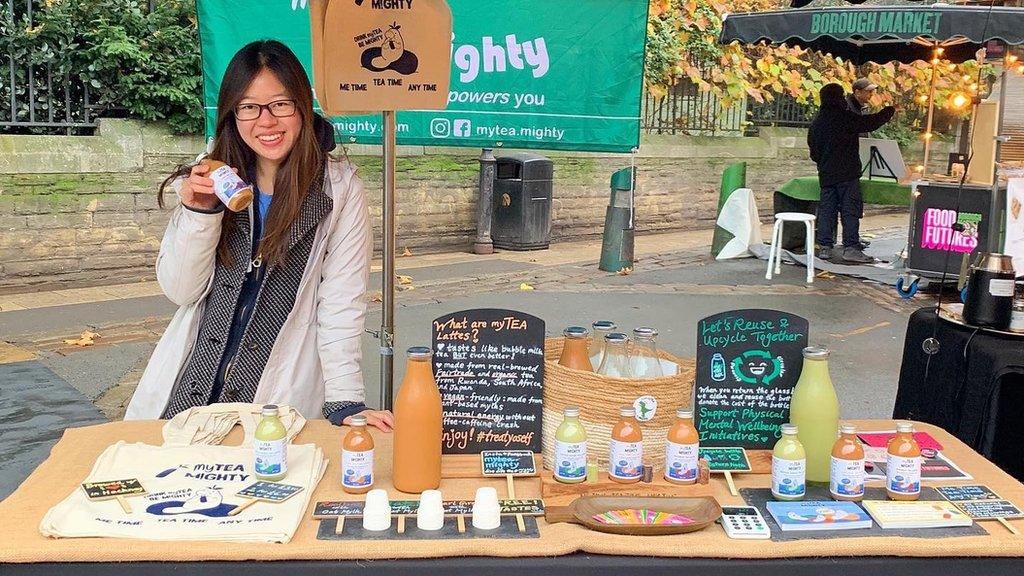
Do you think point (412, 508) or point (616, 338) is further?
point (616, 338)

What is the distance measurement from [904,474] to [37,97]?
867 centimetres

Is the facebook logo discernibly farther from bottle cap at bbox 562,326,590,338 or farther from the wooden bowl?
the wooden bowl

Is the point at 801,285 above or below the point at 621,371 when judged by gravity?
below

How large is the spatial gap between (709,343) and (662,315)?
615cm

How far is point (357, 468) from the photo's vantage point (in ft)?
7.67

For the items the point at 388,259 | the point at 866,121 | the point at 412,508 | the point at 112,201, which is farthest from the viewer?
the point at 866,121

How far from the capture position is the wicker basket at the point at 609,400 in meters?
2.40

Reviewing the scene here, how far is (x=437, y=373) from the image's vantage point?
2.55 meters

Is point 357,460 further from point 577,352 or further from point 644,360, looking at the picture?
point 644,360

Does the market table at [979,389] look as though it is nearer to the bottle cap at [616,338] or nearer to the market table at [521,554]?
the market table at [521,554]

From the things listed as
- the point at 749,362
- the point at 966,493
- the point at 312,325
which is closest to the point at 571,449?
the point at 749,362

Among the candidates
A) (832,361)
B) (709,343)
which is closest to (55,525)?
(709,343)

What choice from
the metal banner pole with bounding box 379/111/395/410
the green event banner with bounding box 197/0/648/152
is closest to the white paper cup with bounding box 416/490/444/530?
the metal banner pole with bounding box 379/111/395/410

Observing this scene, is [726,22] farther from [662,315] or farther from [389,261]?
[389,261]
